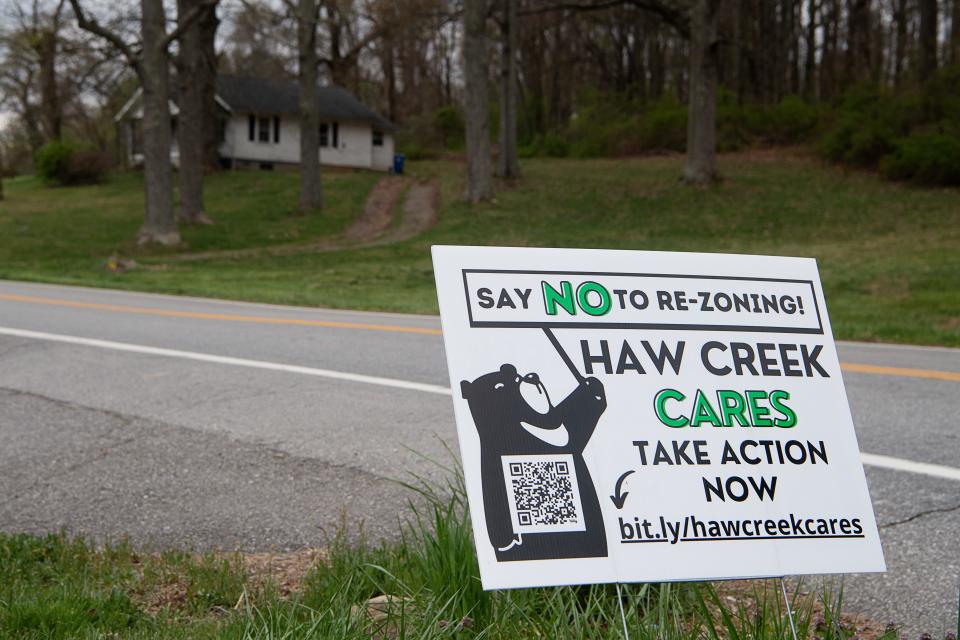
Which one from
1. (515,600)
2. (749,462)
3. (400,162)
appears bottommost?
(515,600)

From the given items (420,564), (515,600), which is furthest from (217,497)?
(515,600)

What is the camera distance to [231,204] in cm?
3703

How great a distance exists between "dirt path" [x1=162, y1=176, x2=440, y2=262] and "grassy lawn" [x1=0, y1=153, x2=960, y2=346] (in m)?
0.64

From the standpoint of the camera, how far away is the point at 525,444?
100 inches

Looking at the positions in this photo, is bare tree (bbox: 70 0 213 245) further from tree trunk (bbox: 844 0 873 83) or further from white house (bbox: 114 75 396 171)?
tree trunk (bbox: 844 0 873 83)

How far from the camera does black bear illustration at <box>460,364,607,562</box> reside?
7.86 ft

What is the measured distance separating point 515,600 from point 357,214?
32.4 m

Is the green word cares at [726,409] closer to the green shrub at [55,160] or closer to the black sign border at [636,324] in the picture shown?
the black sign border at [636,324]

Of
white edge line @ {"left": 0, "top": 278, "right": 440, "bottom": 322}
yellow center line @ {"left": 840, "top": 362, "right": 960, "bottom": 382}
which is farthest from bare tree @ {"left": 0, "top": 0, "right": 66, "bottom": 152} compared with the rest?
yellow center line @ {"left": 840, "top": 362, "right": 960, "bottom": 382}

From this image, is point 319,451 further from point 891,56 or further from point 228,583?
point 891,56

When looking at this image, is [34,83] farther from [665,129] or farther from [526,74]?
[665,129]

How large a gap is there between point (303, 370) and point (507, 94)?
3020cm

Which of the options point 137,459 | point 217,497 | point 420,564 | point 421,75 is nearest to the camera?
point 420,564

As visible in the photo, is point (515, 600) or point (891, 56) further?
point (891, 56)
